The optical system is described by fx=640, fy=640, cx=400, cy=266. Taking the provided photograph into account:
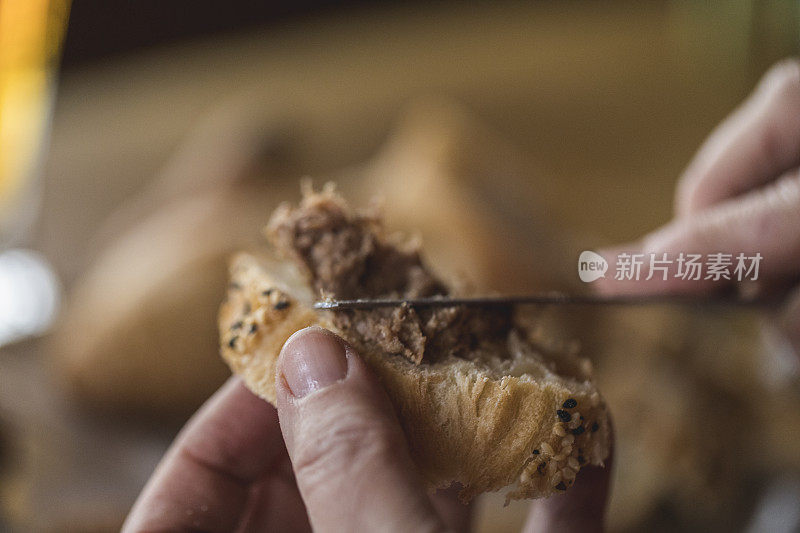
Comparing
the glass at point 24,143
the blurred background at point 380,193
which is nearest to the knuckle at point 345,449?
the blurred background at point 380,193

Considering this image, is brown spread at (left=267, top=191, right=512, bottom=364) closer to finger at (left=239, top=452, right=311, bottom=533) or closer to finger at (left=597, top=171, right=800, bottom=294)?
finger at (left=597, top=171, right=800, bottom=294)

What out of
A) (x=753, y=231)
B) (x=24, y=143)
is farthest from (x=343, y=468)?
(x=24, y=143)

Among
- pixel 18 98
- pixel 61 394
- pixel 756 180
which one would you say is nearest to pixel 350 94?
pixel 18 98

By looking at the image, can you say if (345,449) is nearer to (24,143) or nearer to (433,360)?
(433,360)

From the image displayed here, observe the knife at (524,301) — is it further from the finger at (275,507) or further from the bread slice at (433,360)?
the finger at (275,507)

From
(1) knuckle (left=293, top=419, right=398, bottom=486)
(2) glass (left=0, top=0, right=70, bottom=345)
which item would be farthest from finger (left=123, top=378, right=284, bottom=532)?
(2) glass (left=0, top=0, right=70, bottom=345)

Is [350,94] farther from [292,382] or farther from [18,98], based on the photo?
[292,382]
